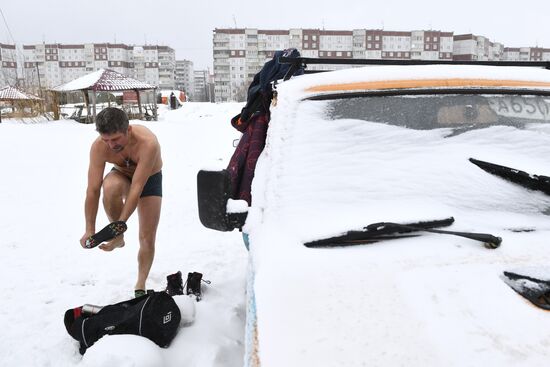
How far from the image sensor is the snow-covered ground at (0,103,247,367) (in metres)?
2.63

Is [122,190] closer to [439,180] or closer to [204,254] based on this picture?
[204,254]

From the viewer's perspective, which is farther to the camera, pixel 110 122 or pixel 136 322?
pixel 110 122

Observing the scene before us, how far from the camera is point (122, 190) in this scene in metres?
3.32

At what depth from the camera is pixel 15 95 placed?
2259 centimetres

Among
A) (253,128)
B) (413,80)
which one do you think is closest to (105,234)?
(253,128)

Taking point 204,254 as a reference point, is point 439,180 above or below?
above

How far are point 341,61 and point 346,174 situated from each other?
1033 mm

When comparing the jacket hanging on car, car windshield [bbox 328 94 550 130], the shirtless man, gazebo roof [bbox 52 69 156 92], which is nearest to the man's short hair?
the shirtless man

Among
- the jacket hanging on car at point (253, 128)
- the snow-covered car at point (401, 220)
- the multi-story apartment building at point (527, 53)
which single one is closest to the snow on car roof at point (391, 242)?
the snow-covered car at point (401, 220)

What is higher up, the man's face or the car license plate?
the car license plate

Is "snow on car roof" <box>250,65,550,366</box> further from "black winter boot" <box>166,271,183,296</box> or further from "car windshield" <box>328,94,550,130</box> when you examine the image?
"black winter boot" <box>166,271,183,296</box>

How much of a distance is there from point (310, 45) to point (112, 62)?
4682 cm

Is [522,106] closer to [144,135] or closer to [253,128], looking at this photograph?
[253,128]

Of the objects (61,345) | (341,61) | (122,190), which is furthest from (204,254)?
(341,61)
